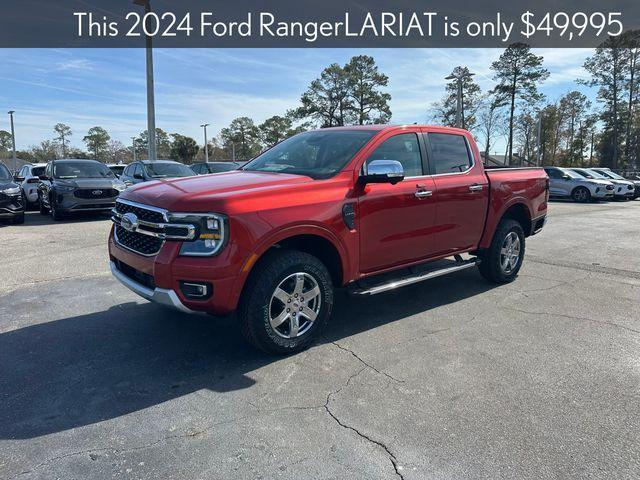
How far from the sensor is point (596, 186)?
20.7 metres

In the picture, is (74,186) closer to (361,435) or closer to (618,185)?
(361,435)

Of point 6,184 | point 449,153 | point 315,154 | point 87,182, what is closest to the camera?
point 315,154

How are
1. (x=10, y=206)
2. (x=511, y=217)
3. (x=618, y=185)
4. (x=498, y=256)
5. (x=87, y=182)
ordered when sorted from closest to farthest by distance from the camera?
(x=498, y=256) < (x=511, y=217) < (x=10, y=206) < (x=87, y=182) < (x=618, y=185)

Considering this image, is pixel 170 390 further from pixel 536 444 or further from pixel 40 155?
pixel 40 155

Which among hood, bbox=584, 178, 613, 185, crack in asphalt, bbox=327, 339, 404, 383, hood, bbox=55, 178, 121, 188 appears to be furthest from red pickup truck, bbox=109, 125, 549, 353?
hood, bbox=584, 178, 613, 185

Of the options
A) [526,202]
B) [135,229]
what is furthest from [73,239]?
[526,202]

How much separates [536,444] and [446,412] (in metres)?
0.55

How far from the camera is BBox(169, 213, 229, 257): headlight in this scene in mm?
3408

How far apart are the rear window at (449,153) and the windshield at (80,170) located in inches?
413

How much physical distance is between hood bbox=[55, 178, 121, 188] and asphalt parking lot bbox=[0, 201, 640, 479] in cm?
688

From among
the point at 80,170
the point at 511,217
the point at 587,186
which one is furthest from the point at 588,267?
the point at 587,186

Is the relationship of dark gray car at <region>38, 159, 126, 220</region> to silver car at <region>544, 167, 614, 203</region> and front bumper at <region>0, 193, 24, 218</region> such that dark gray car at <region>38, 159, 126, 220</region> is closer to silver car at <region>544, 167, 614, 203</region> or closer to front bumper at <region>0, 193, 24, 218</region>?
front bumper at <region>0, 193, 24, 218</region>

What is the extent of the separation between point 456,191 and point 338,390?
285 cm

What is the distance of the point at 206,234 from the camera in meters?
3.43
